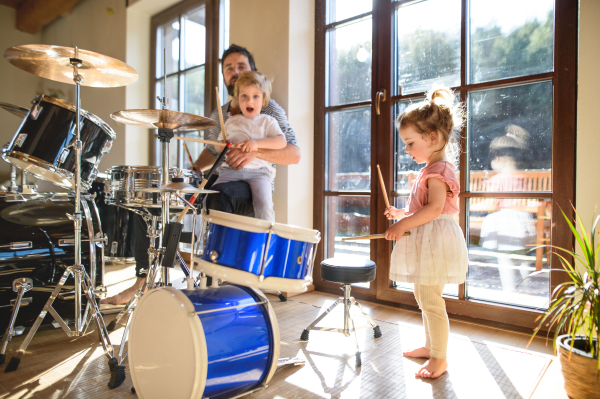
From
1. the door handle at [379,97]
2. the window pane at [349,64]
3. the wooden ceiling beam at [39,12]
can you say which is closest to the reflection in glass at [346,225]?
the door handle at [379,97]

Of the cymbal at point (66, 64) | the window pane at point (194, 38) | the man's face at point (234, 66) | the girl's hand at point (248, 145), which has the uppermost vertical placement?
the window pane at point (194, 38)

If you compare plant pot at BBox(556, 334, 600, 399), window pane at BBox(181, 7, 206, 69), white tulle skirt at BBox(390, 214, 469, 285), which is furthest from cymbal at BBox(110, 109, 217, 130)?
window pane at BBox(181, 7, 206, 69)

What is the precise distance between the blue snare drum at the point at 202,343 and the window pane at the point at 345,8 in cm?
208

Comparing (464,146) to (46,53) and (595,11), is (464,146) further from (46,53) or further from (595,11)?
(46,53)

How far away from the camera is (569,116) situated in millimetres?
1791

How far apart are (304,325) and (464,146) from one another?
131cm

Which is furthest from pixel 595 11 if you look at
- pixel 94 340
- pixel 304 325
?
pixel 94 340

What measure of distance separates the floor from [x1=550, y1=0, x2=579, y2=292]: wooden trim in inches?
18.9

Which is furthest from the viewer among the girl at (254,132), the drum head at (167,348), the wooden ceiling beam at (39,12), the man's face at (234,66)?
the wooden ceiling beam at (39,12)

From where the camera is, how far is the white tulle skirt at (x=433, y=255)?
1486mm

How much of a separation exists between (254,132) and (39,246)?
116cm

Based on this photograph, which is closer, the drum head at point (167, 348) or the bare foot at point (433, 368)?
the drum head at point (167, 348)

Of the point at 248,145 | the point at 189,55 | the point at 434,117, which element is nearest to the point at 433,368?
the point at 434,117

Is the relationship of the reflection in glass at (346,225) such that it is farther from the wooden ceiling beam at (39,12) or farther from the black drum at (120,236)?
the wooden ceiling beam at (39,12)
